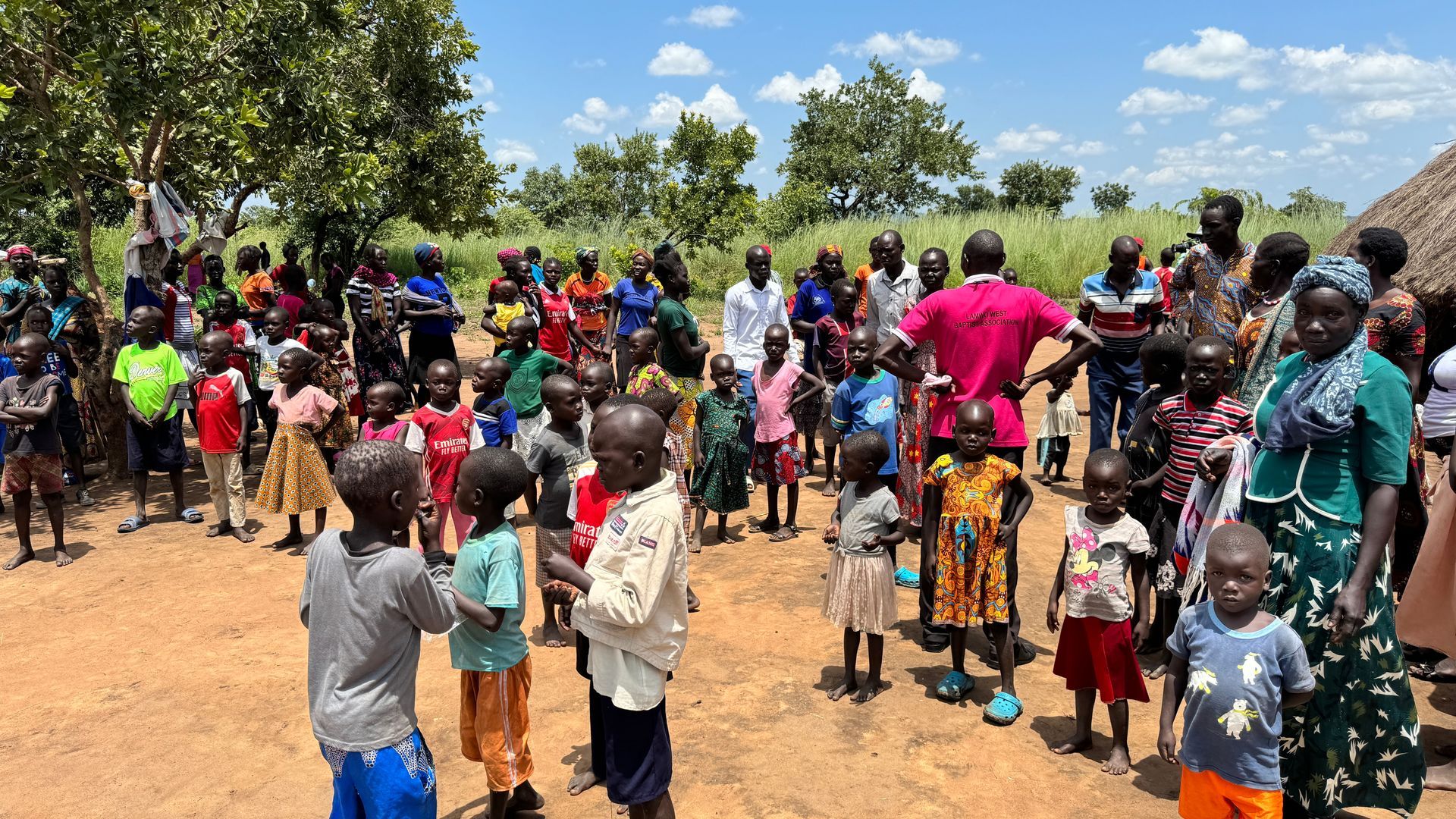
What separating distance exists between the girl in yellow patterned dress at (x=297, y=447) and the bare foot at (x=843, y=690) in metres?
4.03

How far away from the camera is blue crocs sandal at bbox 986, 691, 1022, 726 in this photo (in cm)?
394

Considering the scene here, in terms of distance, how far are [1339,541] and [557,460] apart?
326 centimetres

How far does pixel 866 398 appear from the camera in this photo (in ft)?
19.5

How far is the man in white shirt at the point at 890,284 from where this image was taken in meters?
6.57

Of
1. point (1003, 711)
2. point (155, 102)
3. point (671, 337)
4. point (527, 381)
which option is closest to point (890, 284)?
point (671, 337)

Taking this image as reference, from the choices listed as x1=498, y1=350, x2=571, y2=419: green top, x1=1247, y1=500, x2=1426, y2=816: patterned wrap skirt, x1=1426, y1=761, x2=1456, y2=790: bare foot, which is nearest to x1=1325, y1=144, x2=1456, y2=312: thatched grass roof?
x1=1426, y1=761, x2=1456, y2=790: bare foot

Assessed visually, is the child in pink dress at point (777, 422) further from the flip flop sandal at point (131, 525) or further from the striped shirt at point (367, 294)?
the flip flop sandal at point (131, 525)

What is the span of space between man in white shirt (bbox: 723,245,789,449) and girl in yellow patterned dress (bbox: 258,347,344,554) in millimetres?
3025

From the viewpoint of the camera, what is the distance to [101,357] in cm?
799

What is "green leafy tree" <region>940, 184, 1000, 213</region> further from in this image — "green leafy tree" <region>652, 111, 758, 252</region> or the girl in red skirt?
the girl in red skirt

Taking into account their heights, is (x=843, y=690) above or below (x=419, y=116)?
below

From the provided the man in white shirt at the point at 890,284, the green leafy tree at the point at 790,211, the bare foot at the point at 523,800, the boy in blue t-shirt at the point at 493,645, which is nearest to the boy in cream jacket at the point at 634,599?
the boy in blue t-shirt at the point at 493,645

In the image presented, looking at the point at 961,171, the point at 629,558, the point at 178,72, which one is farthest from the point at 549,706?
the point at 961,171

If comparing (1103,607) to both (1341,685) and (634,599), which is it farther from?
(634,599)
